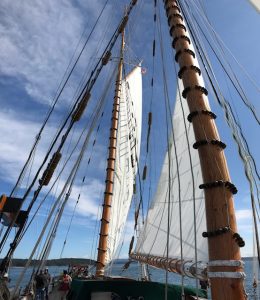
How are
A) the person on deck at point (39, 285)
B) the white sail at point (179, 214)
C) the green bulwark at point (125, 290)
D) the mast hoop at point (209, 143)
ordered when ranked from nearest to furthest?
the mast hoop at point (209, 143), the white sail at point (179, 214), the green bulwark at point (125, 290), the person on deck at point (39, 285)

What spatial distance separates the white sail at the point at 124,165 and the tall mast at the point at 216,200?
386 inches

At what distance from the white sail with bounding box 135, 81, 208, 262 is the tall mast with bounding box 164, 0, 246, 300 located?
73cm

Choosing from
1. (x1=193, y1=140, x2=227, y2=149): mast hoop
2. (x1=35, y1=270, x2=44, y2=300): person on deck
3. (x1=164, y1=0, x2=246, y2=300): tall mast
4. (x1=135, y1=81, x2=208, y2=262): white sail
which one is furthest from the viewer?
(x1=35, y1=270, x2=44, y2=300): person on deck

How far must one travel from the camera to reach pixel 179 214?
589cm

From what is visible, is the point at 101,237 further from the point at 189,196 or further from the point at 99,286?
the point at 189,196

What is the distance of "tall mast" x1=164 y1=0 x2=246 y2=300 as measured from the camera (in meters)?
3.43

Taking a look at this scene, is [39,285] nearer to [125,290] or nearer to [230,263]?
[125,290]

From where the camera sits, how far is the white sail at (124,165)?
13891 mm

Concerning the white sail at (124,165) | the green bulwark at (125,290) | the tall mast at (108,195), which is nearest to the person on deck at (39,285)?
the tall mast at (108,195)

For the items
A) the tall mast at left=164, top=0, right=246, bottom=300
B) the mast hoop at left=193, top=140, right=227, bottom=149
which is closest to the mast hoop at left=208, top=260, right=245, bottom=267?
the tall mast at left=164, top=0, right=246, bottom=300

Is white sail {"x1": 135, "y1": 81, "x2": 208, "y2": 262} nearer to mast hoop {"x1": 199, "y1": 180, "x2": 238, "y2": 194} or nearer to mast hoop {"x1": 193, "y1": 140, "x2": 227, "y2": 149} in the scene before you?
mast hoop {"x1": 193, "y1": 140, "x2": 227, "y2": 149}

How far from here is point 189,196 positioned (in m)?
A: 6.66

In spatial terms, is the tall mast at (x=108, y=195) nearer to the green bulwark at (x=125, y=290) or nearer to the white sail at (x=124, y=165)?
the white sail at (x=124, y=165)

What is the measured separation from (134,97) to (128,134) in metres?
5.85
